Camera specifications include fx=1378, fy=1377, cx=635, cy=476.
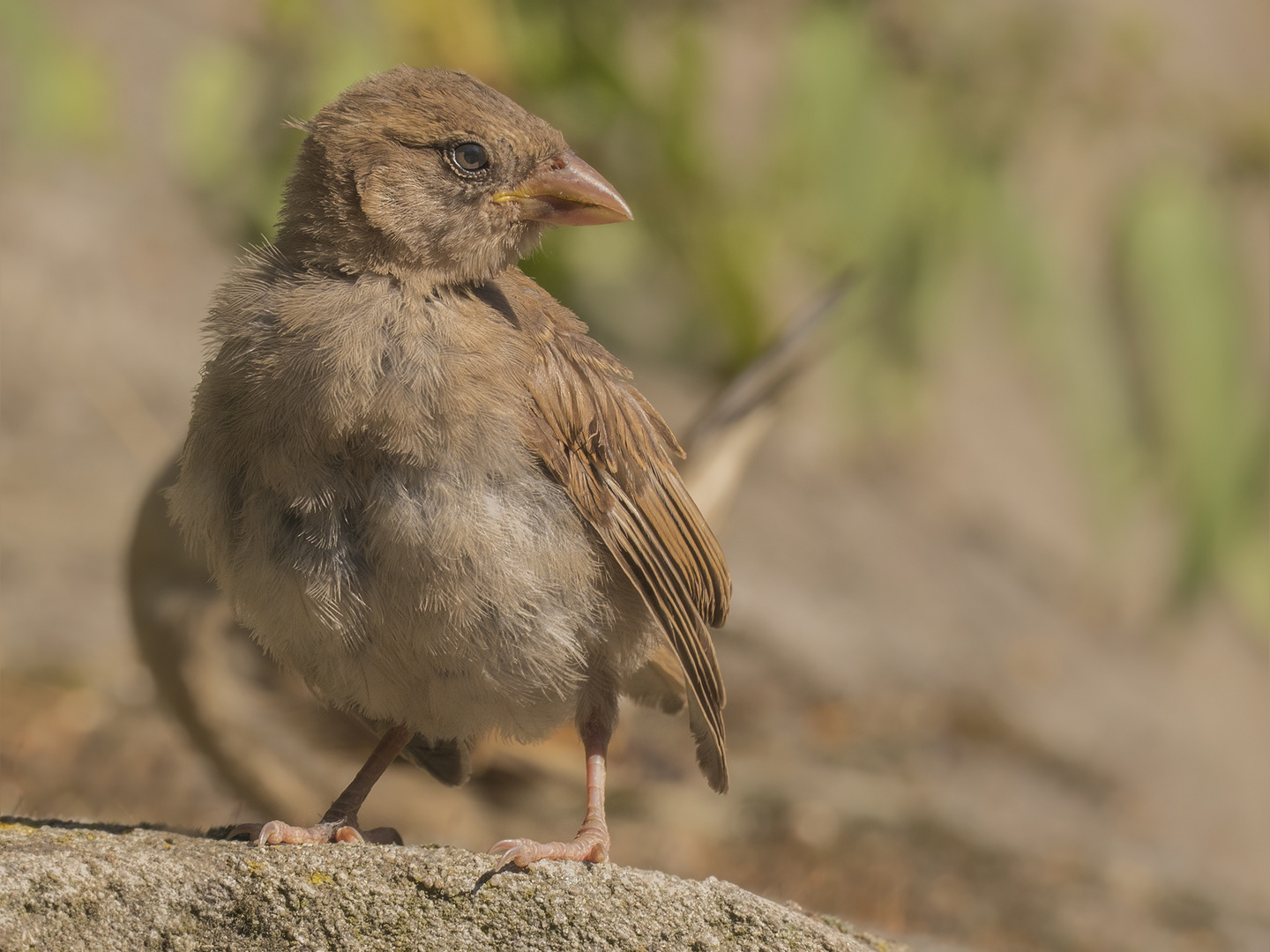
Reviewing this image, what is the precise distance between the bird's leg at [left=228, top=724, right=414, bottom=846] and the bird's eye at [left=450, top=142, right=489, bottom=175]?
1446 mm

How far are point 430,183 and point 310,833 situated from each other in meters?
1.58

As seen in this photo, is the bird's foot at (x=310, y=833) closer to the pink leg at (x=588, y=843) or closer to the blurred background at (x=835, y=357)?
the pink leg at (x=588, y=843)

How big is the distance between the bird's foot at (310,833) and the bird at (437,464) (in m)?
0.01

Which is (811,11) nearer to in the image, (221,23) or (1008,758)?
(221,23)

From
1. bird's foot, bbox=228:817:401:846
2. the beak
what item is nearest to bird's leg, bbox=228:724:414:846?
bird's foot, bbox=228:817:401:846

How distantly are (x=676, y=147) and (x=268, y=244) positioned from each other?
3.30m

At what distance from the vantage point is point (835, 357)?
6.13 meters

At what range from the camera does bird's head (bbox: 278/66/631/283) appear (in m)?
3.30

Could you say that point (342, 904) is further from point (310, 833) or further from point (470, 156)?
point (470, 156)

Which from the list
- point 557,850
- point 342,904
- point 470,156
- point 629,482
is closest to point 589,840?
point 557,850

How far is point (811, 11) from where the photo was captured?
591 cm

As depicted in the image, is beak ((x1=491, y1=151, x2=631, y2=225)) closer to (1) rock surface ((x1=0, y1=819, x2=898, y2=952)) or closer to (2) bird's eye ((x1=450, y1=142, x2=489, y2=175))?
(2) bird's eye ((x1=450, y1=142, x2=489, y2=175))

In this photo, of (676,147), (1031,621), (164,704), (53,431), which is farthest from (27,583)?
(1031,621)

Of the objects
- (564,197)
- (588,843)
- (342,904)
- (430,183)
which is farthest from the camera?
(564,197)
